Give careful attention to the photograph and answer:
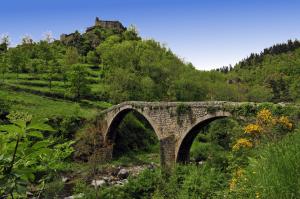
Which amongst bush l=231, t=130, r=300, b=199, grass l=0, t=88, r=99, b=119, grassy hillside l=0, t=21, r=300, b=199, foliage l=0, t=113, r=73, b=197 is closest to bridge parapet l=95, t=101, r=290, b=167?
grassy hillside l=0, t=21, r=300, b=199

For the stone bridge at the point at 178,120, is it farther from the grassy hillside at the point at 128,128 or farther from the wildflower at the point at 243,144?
the wildflower at the point at 243,144

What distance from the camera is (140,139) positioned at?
154 ft

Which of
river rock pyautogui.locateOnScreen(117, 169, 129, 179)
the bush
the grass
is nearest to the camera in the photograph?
the bush

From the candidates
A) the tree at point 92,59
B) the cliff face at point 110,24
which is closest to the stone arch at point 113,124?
the tree at point 92,59

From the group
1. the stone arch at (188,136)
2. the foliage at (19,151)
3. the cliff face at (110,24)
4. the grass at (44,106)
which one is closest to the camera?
the foliage at (19,151)

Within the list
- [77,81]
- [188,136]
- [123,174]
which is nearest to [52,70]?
[77,81]

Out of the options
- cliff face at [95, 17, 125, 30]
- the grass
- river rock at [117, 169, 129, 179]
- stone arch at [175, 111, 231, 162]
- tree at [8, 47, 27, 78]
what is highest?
cliff face at [95, 17, 125, 30]

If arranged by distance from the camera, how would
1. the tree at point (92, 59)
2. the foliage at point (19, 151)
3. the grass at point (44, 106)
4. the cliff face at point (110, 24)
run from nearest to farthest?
the foliage at point (19, 151), the grass at point (44, 106), the tree at point (92, 59), the cliff face at point (110, 24)

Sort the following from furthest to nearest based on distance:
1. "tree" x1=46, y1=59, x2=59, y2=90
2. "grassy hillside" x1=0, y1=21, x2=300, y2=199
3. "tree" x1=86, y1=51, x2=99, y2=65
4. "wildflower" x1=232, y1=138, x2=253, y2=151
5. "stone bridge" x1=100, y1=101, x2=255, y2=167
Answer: "tree" x1=86, y1=51, x2=99, y2=65
"tree" x1=46, y1=59, x2=59, y2=90
"stone bridge" x1=100, y1=101, x2=255, y2=167
"wildflower" x1=232, y1=138, x2=253, y2=151
"grassy hillside" x1=0, y1=21, x2=300, y2=199

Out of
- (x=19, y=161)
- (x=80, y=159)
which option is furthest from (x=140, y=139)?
(x=19, y=161)

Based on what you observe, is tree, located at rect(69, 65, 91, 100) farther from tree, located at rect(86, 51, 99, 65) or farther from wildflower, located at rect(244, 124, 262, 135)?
wildflower, located at rect(244, 124, 262, 135)

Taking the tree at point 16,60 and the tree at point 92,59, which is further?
the tree at point 92,59

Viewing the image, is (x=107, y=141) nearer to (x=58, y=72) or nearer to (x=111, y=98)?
(x=111, y=98)

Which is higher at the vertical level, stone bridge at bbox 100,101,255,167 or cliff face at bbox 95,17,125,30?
cliff face at bbox 95,17,125,30
